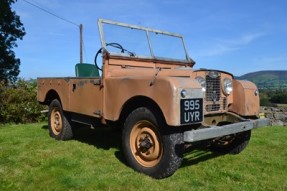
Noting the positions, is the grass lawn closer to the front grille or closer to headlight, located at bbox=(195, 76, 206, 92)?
the front grille

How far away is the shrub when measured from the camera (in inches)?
412

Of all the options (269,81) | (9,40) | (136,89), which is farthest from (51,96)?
(269,81)

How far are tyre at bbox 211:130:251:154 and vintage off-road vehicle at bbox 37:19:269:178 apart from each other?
0.05 ft

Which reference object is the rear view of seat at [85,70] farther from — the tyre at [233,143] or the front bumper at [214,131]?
the front bumper at [214,131]

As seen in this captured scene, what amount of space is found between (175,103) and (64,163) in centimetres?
211

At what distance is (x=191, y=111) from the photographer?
4.28 meters

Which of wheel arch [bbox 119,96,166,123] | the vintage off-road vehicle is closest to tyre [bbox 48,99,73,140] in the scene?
the vintage off-road vehicle

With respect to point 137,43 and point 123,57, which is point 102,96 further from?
point 137,43

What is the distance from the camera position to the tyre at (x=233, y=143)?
234 inches

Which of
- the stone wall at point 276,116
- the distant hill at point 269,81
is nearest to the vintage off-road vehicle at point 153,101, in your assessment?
the distant hill at point 269,81

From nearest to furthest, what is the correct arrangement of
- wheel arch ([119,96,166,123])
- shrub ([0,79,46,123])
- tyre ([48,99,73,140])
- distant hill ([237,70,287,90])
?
wheel arch ([119,96,166,123])
tyre ([48,99,73,140])
shrub ([0,79,46,123])
distant hill ([237,70,287,90])

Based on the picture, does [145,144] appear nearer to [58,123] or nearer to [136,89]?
[136,89]

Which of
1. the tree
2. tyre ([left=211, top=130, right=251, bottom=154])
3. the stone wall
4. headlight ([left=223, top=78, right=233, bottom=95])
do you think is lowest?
the stone wall

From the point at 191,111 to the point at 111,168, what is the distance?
1502 millimetres
